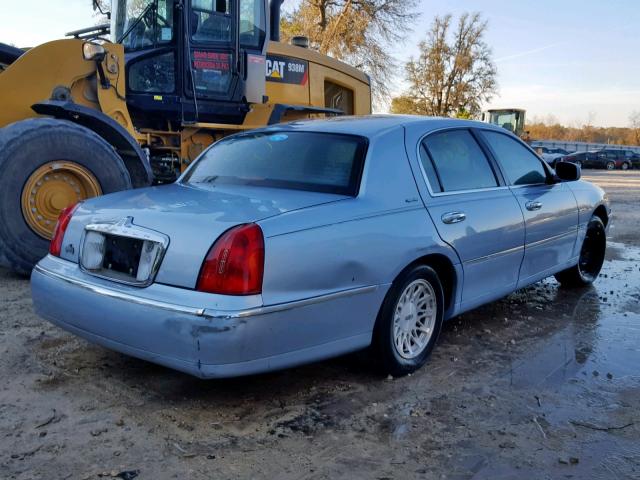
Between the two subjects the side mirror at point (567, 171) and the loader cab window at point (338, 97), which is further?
the loader cab window at point (338, 97)

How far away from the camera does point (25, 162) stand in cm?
536

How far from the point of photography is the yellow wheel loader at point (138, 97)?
5445 mm

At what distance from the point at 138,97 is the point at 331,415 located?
5545mm

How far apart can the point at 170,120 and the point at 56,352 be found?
4.53 m

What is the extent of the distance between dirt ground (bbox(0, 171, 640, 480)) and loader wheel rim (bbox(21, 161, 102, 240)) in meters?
1.32

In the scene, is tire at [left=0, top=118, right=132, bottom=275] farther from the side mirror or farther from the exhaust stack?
the side mirror

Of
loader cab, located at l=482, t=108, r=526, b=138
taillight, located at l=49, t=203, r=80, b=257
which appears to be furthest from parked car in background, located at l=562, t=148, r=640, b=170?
taillight, located at l=49, t=203, r=80, b=257

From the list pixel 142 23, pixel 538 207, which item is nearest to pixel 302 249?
pixel 538 207

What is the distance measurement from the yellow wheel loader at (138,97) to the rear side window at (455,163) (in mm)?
3202

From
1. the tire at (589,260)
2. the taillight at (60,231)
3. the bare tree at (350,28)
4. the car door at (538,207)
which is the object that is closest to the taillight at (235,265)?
the taillight at (60,231)

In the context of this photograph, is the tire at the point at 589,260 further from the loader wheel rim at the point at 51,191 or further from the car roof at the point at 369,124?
the loader wheel rim at the point at 51,191

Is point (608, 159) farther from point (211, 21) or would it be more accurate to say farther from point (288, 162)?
point (288, 162)

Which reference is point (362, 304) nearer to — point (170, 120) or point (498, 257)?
point (498, 257)

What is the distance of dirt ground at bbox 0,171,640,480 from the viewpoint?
8.89ft
